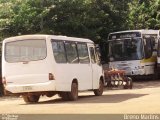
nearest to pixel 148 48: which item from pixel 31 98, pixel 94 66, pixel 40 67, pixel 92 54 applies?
pixel 92 54

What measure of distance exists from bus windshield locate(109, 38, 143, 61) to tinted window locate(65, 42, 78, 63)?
1224 cm

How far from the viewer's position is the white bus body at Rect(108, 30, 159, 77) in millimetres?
32509

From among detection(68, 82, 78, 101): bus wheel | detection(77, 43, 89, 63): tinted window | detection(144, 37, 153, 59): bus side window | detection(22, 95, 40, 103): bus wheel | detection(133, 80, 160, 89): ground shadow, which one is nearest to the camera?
detection(68, 82, 78, 101): bus wheel

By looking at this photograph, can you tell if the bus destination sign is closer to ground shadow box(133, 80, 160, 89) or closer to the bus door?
ground shadow box(133, 80, 160, 89)

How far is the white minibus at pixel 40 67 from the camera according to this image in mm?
18734

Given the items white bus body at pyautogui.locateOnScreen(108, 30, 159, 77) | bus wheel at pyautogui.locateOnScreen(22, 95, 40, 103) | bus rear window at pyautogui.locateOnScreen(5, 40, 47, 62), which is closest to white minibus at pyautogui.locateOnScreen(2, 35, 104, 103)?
bus rear window at pyautogui.locateOnScreen(5, 40, 47, 62)

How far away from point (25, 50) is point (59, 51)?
1295mm

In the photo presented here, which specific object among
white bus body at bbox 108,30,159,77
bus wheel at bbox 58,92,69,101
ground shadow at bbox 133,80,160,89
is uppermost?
white bus body at bbox 108,30,159,77

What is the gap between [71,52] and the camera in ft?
67.5

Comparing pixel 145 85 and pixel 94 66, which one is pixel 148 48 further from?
pixel 94 66

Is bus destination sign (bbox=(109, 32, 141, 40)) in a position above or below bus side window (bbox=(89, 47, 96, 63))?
above

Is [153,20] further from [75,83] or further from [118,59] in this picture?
[75,83]

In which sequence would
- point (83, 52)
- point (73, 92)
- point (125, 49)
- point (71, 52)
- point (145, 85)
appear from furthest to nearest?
1. point (125, 49)
2. point (145, 85)
3. point (83, 52)
4. point (71, 52)
5. point (73, 92)

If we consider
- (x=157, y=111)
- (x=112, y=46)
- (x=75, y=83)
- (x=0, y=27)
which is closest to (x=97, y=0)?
(x=112, y=46)
